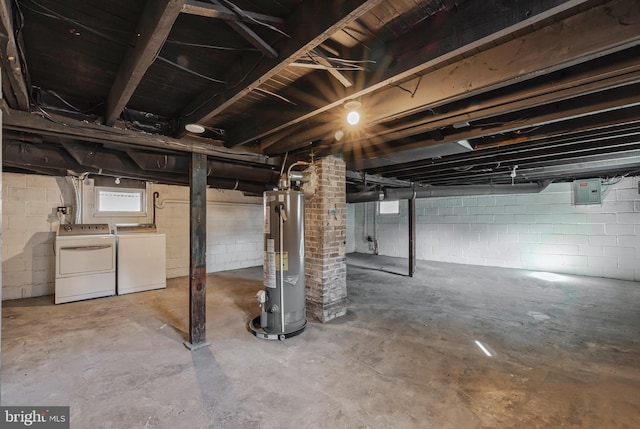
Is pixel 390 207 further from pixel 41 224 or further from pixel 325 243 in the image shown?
pixel 41 224

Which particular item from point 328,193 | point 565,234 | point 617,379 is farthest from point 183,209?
point 565,234

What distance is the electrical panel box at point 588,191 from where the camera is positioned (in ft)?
18.0

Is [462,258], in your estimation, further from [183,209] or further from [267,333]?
[183,209]

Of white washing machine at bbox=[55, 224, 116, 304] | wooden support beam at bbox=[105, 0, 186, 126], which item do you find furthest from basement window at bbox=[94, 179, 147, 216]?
wooden support beam at bbox=[105, 0, 186, 126]

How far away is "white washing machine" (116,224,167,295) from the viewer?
14.7ft

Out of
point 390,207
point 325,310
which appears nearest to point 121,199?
point 325,310

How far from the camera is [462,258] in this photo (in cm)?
719

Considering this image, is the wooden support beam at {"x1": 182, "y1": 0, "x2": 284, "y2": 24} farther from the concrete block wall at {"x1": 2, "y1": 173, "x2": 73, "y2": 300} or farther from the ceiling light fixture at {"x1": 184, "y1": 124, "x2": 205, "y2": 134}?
the concrete block wall at {"x1": 2, "y1": 173, "x2": 73, "y2": 300}

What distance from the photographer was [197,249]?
8.97ft

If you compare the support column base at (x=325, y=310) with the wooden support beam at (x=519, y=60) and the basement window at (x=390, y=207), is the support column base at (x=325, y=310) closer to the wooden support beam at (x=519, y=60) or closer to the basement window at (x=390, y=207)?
the wooden support beam at (x=519, y=60)

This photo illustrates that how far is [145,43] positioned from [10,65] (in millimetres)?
774

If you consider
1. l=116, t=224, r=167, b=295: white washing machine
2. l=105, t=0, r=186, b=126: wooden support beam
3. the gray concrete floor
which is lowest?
the gray concrete floor

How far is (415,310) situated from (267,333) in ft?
6.75

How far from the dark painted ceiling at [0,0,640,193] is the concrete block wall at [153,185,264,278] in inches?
108
